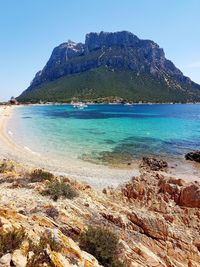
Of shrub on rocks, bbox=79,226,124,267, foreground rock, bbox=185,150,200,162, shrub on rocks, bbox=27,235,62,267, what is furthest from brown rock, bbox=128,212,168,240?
foreground rock, bbox=185,150,200,162

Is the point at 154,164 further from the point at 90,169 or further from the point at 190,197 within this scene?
the point at 190,197

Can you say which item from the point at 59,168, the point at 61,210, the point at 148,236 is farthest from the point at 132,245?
the point at 59,168

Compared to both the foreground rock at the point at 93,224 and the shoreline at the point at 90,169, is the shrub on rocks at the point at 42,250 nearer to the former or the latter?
the foreground rock at the point at 93,224

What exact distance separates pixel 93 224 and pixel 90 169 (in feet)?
67.8

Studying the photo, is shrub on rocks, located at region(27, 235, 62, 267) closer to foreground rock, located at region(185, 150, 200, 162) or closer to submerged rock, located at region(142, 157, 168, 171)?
submerged rock, located at region(142, 157, 168, 171)

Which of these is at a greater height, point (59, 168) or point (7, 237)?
point (7, 237)

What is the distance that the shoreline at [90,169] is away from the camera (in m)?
29.0

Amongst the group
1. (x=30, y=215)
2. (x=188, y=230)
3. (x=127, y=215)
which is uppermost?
(x=30, y=215)

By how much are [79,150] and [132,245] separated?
3256 centimetres

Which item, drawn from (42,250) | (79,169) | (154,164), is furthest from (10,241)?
(154,164)

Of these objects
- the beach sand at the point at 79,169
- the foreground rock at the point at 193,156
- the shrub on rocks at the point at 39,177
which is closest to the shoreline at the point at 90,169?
the beach sand at the point at 79,169

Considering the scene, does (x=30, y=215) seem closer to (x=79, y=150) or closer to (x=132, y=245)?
(x=132, y=245)

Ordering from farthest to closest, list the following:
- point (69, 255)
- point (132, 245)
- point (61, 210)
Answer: point (61, 210)
point (132, 245)
point (69, 255)

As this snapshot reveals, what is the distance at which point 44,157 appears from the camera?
129ft
